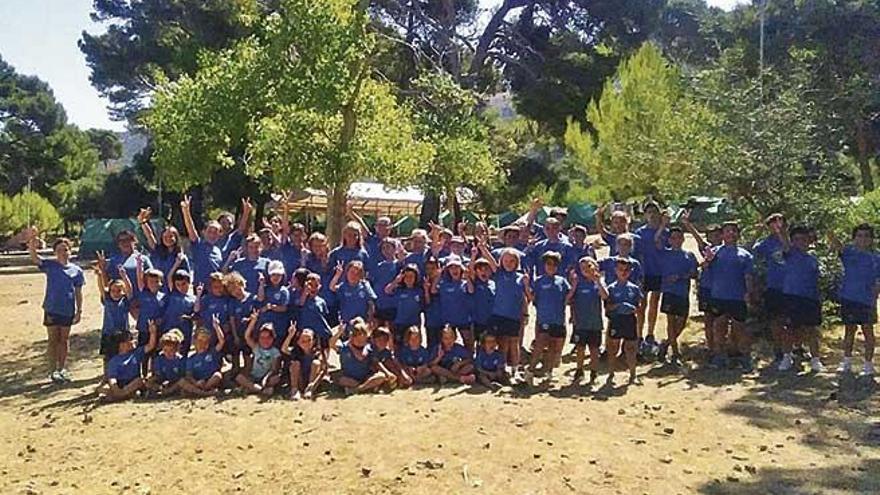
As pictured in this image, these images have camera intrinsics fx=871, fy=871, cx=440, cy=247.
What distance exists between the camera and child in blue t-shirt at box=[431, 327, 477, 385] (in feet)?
29.4

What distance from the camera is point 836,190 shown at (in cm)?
1134

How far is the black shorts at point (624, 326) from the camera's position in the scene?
29.1 ft

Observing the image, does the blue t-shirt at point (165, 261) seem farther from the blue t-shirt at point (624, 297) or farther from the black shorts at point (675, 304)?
the black shorts at point (675, 304)

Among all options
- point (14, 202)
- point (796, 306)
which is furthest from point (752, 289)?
point (14, 202)

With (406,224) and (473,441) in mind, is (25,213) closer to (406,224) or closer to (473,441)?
(406,224)

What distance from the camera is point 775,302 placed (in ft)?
31.6

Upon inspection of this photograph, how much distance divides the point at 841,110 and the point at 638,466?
62.4ft

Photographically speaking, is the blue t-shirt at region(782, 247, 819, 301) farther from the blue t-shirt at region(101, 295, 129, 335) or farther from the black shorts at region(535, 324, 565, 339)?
the blue t-shirt at region(101, 295, 129, 335)

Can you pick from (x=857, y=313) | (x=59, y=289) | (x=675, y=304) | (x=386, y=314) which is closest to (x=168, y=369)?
(x=59, y=289)

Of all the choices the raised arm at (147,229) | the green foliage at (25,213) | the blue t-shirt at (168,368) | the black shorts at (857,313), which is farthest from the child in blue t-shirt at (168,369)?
the green foliage at (25,213)

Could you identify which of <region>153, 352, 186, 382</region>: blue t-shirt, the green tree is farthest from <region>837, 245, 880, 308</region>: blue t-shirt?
<region>153, 352, 186, 382</region>: blue t-shirt

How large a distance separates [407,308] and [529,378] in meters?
1.47

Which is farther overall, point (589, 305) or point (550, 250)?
point (550, 250)

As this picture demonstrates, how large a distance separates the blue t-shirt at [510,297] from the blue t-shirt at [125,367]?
3669mm
